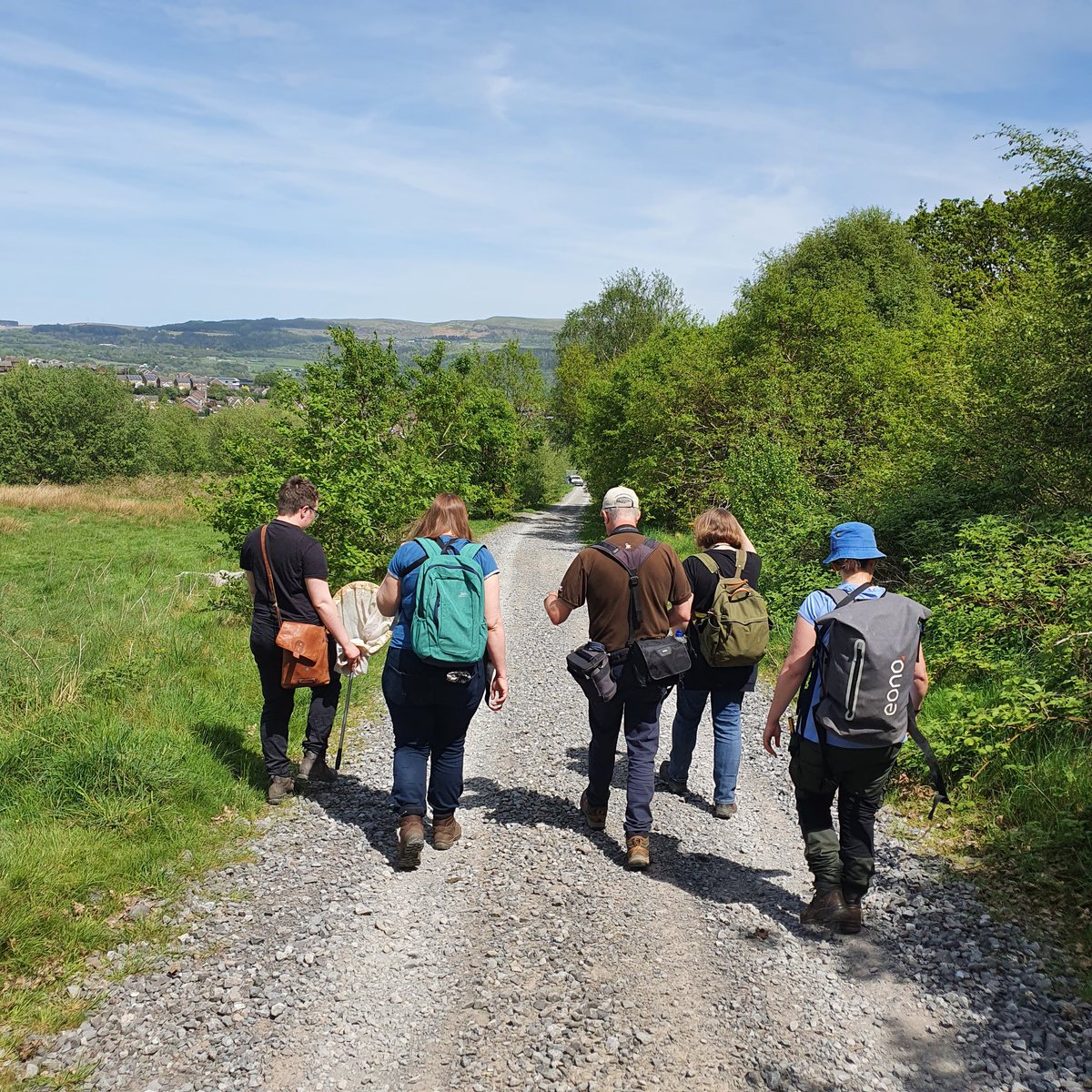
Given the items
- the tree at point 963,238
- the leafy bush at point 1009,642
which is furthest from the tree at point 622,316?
the leafy bush at point 1009,642

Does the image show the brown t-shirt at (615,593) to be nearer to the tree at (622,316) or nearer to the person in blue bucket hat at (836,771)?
the person in blue bucket hat at (836,771)

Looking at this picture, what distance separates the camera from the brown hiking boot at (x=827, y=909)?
4.13 meters

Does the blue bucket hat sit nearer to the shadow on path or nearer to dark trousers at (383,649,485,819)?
the shadow on path

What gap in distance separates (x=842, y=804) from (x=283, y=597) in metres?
3.68

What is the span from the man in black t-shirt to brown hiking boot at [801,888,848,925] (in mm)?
3278

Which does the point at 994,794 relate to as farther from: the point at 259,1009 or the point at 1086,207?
the point at 1086,207

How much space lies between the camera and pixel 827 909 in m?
4.14

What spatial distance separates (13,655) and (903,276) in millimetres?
31703

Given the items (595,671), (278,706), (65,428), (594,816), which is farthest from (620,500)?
(65,428)

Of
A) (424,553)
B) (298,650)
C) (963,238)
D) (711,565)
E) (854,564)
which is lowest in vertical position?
(298,650)

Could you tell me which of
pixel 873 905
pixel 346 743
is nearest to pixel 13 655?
pixel 346 743

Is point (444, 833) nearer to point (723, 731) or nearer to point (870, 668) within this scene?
point (723, 731)

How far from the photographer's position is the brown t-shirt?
15.6 ft

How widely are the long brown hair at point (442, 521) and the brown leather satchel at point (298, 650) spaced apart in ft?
3.51
